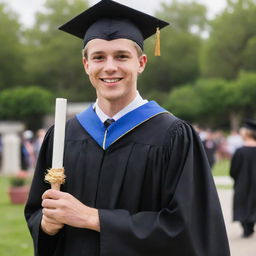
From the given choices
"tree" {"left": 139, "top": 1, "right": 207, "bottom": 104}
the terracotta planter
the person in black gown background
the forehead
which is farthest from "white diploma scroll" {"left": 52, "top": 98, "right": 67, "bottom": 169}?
"tree" {"left": 139, "top": 1, "right": 207, "bottom": 104}

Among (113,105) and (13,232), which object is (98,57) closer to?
(113,105)

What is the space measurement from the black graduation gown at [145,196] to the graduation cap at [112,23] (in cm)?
49

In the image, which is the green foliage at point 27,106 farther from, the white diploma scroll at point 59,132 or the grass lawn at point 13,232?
the white diploma scroll at point 59,132

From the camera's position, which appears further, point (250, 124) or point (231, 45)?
point (231, 45)

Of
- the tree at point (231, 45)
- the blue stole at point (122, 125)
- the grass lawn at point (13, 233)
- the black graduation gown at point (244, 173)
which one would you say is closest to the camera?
the blue stole at point (122, 125)

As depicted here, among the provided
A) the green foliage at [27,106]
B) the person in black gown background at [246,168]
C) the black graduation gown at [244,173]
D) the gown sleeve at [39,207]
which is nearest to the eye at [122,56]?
the gown sleeve at [39,207]

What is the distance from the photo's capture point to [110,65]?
2744mm

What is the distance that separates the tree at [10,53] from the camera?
52.0 meters

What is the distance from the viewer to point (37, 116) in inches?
1564

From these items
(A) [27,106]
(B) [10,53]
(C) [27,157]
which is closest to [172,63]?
(B) [10,53]

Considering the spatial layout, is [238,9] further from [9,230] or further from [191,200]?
[191,200]

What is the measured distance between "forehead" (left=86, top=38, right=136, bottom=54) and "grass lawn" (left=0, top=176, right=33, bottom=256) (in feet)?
14.5

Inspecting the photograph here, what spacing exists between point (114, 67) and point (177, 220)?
0.81 metres

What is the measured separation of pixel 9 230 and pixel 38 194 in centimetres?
563
